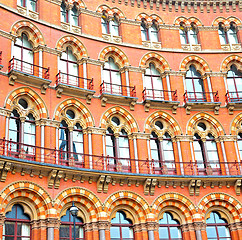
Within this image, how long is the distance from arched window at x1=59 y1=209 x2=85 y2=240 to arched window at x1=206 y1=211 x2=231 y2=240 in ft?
25.2

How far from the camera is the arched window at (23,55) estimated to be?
2362 cm

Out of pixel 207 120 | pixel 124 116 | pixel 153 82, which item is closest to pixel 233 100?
pixel 207 120

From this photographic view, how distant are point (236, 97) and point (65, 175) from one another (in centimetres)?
1331

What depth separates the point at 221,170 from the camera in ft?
85.4

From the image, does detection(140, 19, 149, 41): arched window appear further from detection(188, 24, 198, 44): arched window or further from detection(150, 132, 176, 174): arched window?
detection(150, 132, 176, 174): arched window

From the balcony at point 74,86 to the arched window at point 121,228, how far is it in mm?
6993

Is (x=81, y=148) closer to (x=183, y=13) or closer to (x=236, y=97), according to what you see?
(x=236, y=97)

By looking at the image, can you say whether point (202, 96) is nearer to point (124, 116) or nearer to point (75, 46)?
point (124, 116)

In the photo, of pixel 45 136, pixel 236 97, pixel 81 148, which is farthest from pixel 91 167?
pixel 236 97

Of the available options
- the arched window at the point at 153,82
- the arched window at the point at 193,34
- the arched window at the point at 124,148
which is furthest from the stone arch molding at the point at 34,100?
the arched window at the point at 193,34

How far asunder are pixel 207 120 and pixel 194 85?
9.70 feet

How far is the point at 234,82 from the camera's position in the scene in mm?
29078

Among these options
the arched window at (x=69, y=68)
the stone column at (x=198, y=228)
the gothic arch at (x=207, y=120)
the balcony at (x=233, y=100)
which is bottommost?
the stone column at (x=198, y=228)

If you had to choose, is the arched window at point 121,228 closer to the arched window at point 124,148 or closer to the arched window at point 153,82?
the arched window at point 124,148
